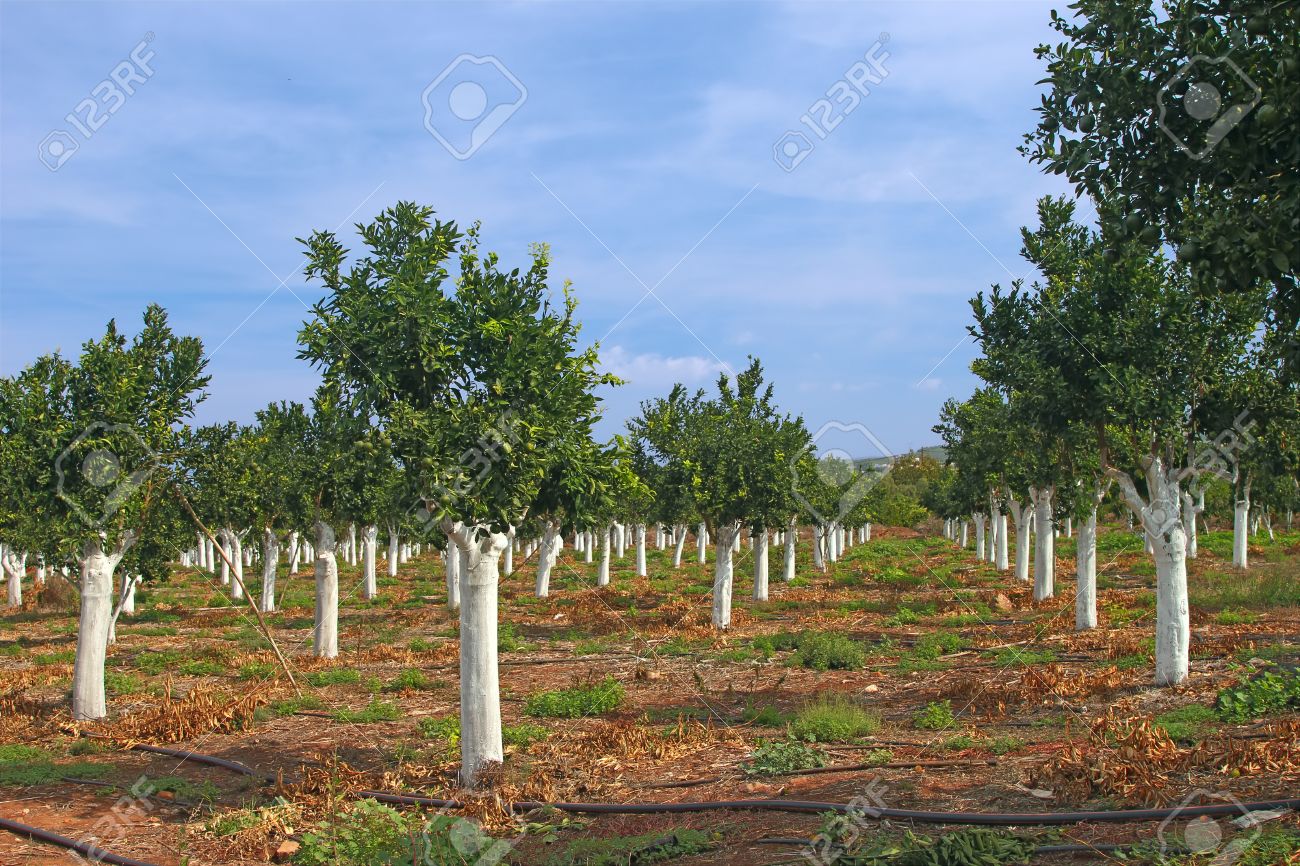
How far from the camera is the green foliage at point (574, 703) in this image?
612 inches

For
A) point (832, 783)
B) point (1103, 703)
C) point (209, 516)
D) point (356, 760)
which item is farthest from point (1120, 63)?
point (209, 516)

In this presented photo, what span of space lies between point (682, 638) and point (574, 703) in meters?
8.73

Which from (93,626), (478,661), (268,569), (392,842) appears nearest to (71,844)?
(392,842)

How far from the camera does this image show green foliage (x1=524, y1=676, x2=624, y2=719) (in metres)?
15.6

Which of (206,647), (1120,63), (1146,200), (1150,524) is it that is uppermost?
(1120,63)

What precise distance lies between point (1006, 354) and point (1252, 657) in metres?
6.78

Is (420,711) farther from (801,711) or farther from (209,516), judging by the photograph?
(209,516)

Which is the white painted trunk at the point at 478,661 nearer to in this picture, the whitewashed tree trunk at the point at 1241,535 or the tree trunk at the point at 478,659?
the tree trunk at the point at 478,659

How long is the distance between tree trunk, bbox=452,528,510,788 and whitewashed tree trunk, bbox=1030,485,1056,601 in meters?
21.7

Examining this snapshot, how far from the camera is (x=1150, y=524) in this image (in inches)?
596

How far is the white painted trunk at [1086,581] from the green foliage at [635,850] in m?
16.8

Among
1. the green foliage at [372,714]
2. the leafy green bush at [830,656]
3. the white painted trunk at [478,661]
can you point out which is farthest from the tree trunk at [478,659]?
the leafy green bush at [830,656]

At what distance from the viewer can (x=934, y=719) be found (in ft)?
43.9

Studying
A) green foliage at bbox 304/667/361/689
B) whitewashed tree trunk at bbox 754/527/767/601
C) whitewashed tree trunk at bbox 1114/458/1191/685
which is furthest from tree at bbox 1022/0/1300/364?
whitewashed tree trunk at bbox 754/527/767/601
